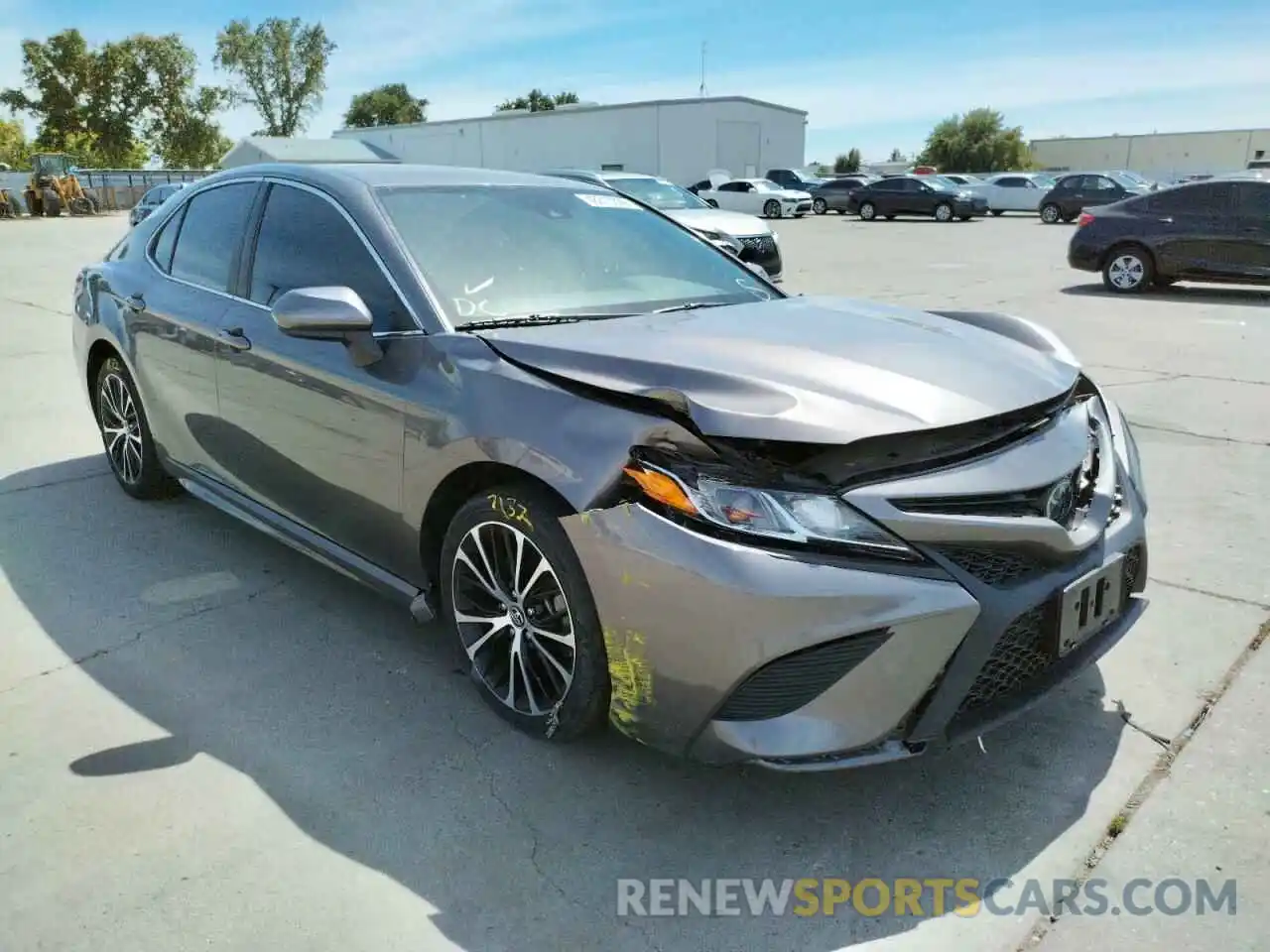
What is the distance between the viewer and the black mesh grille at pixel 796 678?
2.11m

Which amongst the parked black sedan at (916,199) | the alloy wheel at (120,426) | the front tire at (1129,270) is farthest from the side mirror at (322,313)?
the parked black sedan at (916,199)

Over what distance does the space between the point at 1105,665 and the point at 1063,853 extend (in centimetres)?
104

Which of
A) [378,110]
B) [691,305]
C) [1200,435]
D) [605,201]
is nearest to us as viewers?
[691,305]

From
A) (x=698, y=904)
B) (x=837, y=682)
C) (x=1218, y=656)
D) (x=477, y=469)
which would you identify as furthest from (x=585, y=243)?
(x=1218, y=656)

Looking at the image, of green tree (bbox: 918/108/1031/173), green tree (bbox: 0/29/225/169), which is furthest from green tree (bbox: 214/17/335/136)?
green tree (bbox: 918/108/1031/173)

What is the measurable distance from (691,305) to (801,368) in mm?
926

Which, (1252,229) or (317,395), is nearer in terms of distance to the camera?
(317,395)

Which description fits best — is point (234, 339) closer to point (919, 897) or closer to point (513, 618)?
point (513, 618)

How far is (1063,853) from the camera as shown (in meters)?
2.30

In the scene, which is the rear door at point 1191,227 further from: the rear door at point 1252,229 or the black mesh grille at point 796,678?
the black mesh grille at point 796,678

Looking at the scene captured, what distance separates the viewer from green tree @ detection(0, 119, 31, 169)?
230 feet

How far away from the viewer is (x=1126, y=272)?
41.1ft

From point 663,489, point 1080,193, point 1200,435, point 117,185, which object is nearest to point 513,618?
point 663,489

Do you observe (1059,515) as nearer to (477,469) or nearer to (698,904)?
(698,904)
